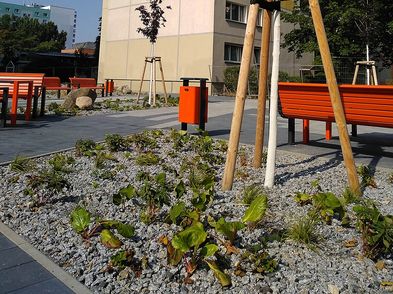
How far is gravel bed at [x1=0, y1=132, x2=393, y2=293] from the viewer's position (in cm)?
292

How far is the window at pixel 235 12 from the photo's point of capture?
30547mm

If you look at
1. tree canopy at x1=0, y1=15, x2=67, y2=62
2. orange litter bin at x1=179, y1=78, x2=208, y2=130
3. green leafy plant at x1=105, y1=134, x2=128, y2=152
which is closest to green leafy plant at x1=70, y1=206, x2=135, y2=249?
green leafy plant at x1=105, y1=134, x2=128, y2=152

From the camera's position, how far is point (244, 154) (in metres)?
6.79

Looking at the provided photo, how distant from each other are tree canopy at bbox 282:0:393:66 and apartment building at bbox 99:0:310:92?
413cm

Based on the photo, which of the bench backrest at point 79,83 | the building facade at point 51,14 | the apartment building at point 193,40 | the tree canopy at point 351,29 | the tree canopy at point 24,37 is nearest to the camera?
the tree canopy at point 351,29

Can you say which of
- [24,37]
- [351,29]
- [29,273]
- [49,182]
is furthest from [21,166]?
[24,37]

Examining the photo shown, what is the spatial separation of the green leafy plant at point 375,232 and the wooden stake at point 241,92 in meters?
1.73

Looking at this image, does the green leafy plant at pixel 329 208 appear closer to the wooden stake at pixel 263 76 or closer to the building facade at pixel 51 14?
the wooden stake at pixel 263 76

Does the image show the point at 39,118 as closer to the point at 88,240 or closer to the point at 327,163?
the point at 327,163

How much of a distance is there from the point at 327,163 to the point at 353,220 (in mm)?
2717

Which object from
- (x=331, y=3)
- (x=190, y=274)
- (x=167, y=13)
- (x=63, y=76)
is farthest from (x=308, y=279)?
(x=63, y=76)

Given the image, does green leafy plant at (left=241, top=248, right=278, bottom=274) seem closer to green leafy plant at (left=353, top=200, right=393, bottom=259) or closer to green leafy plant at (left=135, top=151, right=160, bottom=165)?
green leafy plant at (left=353, top=200, right=393, bottom=259)

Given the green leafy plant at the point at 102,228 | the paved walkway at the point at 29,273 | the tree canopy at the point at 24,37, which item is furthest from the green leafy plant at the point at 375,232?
the tree canopy at the point at 24,37

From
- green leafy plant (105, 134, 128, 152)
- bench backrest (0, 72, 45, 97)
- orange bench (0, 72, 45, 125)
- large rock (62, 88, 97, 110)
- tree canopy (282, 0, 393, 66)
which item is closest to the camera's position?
green leafy plant (105, 134, 128, 152)
